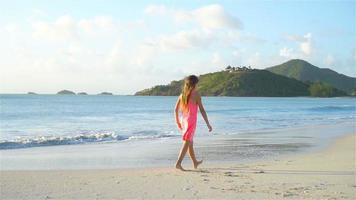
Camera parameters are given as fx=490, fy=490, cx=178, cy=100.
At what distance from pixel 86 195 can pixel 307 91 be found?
199 meters

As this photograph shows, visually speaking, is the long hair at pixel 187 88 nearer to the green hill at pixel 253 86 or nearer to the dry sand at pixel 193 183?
the dry sand at pixel 193 183

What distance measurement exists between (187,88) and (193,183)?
2.20 m

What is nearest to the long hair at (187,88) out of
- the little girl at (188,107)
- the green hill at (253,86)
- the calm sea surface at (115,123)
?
the little girl at (188,107)

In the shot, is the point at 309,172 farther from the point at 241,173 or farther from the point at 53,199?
the point at 53,199

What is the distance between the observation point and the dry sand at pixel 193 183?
22.5 feet

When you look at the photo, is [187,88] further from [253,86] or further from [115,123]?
[253,86]

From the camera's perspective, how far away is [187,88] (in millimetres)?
9305

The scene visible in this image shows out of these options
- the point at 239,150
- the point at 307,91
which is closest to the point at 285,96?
the point at 307,91

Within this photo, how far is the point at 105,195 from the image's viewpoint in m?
6.83

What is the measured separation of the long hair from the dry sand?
125cm

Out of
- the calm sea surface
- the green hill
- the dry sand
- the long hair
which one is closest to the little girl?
the long hair

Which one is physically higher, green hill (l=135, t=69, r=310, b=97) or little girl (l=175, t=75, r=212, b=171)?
green hill (l=135, t=69, r=310, b=97)

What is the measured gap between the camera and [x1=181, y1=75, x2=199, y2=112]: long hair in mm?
9234

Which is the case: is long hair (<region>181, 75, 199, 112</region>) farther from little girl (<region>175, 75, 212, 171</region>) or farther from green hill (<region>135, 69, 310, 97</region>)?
green hill (<region>135, 69, 310, 97</region>)
